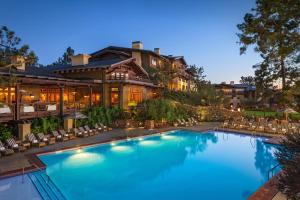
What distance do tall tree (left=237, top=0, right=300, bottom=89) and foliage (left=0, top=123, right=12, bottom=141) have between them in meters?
15.0

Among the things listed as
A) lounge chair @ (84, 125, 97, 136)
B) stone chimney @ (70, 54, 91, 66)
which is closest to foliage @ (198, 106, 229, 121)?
lounge chair @ (84, 125, 97, 136)

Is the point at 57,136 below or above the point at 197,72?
below

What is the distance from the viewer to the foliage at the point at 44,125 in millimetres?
15891

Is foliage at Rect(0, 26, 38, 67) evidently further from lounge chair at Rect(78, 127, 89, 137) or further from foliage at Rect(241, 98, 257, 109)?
foliage at Rect(241, 98, 257, 109)

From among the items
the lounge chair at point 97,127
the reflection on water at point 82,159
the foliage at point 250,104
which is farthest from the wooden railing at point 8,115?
the foliage at point 250,104

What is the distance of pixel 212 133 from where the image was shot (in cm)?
2083

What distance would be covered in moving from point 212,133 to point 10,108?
17156 mm

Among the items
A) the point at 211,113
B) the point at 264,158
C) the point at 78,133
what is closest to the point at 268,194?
the point at 264,158

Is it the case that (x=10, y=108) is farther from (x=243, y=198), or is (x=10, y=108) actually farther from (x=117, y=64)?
(x=243, y=198)

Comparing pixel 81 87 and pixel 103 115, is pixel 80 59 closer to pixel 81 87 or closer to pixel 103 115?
pixel 81 87

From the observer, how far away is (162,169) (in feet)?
38.8

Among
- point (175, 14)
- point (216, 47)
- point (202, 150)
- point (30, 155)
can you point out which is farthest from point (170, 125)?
point (216, 47)

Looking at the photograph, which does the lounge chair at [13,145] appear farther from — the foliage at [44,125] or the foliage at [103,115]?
the foliage at [103,115]

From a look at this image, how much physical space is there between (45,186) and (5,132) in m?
7.43
